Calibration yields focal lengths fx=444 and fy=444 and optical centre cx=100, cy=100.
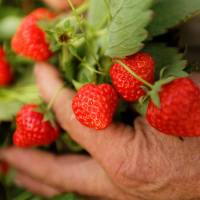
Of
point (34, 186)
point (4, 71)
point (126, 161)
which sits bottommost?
point (34, 186)

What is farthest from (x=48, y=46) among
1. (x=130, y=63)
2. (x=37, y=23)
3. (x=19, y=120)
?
(x=130, y=63)

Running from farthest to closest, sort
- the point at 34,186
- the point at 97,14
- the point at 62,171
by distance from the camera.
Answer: the point at 34,186
the point at 62,171
the point at 97,14

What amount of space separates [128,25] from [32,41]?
36 centimetres

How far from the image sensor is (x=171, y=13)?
0.95 m

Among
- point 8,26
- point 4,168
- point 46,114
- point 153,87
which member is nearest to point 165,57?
point 153,87

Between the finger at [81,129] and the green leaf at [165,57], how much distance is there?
0.56 feet

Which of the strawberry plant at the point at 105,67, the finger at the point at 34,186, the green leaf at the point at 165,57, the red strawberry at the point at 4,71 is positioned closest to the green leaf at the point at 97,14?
the strawberry plant at the point at 105,67

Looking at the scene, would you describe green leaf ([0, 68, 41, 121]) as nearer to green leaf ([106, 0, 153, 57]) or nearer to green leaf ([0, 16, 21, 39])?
green leaf ([0, 16, 21, 39])

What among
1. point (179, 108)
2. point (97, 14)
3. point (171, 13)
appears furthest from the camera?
point (97, 14)

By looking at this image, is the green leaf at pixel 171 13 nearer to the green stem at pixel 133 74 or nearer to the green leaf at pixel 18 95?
the green stem at pixel 133 74

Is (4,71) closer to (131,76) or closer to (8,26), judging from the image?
(8,26)

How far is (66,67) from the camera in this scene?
1.12 metres

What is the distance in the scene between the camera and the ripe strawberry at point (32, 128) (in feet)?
3.75

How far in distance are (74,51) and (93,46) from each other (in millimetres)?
58
